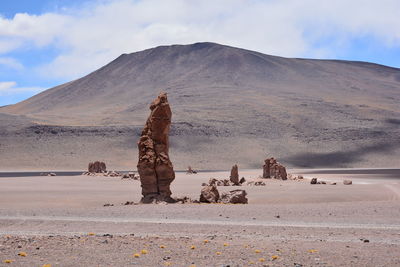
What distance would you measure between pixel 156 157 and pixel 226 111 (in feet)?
287

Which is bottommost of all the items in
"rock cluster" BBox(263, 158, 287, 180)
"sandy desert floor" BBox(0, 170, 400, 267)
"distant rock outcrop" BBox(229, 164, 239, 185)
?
"sandy desert floor" BBox(0, 170, 400, 267)

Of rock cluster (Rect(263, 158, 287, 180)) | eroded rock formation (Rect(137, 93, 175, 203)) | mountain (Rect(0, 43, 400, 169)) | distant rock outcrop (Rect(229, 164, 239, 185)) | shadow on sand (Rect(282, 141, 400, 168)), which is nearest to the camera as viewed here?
eroded rock formation (Rect(137, 93, 175, 203))

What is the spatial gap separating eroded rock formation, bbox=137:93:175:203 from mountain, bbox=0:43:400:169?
172 ft

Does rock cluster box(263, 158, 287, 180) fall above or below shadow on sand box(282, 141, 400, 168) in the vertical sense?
below

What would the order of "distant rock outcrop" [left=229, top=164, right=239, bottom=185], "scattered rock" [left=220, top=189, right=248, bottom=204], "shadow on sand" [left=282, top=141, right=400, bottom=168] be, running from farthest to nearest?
"shadow on sand" [left=282, top=141, right=400, bottom=168] < "distant rock outcrop" [left=229, top=164, right=239, bottom=185] < "scattered rock" [left=220, top=189, right=248, bottom=204]

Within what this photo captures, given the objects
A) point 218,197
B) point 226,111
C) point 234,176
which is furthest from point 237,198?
point 226,111

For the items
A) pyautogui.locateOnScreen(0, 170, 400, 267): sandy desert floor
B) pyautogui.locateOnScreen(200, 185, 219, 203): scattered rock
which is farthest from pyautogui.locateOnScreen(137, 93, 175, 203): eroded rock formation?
pyautogui.locateOnScreen(0, 170, 400, 267): sandy desert floor

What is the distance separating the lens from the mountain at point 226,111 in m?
81.2

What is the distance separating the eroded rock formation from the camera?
20391 millimetres

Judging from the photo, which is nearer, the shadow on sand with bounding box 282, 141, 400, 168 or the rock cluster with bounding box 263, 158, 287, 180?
the rock cluster with bounding box 263, 158, 287, 180

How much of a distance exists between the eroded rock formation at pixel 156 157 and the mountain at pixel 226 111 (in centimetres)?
5253

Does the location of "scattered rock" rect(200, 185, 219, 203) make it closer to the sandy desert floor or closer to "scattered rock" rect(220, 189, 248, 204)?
"scattered rock" rect(220, 189, 248, 204)

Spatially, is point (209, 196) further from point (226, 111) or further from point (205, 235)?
point (226, 111)

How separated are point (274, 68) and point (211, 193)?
487ft
